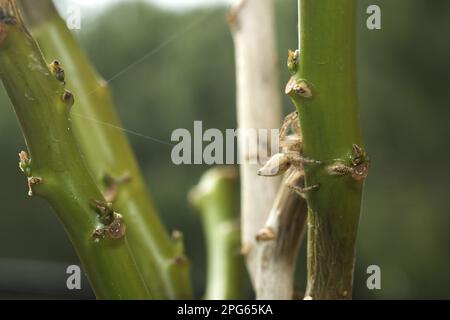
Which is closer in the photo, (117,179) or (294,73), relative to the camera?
(294,73)

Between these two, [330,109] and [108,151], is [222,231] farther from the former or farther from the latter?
[330,109]

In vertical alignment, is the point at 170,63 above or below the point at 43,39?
above

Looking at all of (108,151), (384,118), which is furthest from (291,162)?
(384,118)

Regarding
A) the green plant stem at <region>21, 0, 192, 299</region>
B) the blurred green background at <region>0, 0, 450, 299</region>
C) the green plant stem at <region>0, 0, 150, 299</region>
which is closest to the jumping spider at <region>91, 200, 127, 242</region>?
the green plant stem at <region>0, 0, 150, 299</region>

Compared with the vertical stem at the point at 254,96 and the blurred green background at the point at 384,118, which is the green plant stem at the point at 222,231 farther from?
the blurred green background at the point at 384,118

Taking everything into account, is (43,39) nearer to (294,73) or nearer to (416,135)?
(294,73)
